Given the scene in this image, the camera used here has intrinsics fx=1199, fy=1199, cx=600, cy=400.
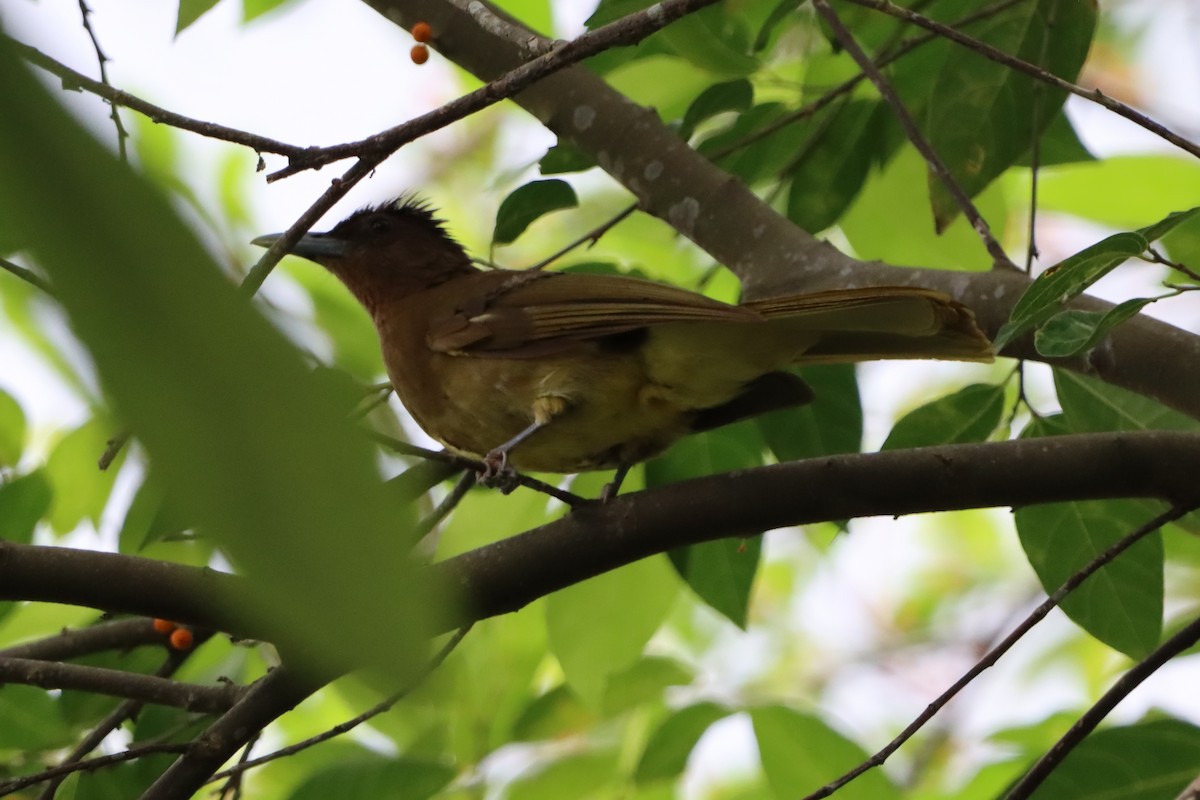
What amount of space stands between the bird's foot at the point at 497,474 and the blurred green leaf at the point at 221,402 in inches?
89.6

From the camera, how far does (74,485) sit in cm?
297

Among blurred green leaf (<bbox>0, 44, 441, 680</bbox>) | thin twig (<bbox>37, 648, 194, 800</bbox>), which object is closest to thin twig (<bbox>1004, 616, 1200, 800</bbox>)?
thin twig (<bbox>37, 648, 194, 800</bbox>)

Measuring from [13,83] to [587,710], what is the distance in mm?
2817

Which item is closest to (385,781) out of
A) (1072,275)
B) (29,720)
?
(29,720)

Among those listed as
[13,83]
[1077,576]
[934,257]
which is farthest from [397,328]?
[13,83]

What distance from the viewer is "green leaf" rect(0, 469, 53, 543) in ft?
8.70

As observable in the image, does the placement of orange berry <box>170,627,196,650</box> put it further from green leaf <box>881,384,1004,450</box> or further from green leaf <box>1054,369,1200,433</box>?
green leaf <box>1054,369,1200,433</box>

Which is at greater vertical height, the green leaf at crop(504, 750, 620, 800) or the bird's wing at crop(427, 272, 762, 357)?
the bird's wing at crop(427, 272, 762, 357)

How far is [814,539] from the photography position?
13.8 feet

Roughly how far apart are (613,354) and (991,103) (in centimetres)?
110

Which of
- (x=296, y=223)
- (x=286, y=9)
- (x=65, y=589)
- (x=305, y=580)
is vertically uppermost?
(x=286, y=9)

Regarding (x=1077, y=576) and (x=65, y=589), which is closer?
(x=65, y=589)

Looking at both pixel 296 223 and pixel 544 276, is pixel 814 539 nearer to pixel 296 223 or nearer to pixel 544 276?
pixel 544 276

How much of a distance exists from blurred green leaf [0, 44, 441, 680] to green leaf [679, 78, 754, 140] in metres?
2.89
